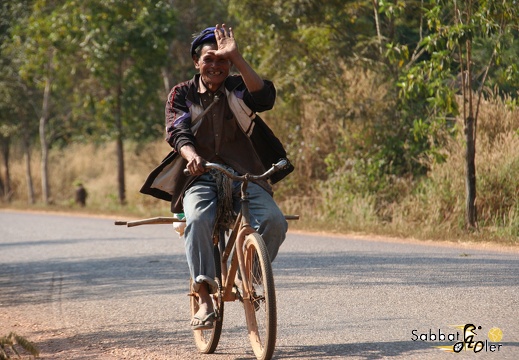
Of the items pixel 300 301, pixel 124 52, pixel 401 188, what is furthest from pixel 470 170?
pixel 124 52

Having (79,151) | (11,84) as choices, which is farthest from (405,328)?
(79,151)

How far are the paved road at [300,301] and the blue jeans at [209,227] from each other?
64 cm

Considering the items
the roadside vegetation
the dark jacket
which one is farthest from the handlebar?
the roadside vegetation

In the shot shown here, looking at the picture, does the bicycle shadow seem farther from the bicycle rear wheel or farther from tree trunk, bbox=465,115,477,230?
tree trunk, bbox=465,115,477,230

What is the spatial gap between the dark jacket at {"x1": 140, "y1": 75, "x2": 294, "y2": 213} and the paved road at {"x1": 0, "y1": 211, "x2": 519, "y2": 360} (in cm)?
109

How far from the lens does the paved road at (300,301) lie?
6.19 m

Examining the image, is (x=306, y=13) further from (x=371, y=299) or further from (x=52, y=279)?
(x=371, y=299)

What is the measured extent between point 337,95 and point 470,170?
524 cm

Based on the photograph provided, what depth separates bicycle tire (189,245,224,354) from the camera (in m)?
5.80

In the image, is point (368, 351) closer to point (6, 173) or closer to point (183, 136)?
point (183, 136)

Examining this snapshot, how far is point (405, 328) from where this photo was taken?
6.43 m

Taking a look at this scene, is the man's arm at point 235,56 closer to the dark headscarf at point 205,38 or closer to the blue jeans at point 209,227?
the dark headscarf at point 205,38

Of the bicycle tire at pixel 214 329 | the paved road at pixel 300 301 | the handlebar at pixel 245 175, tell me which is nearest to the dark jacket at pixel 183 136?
the handlebar at pixel 245 175

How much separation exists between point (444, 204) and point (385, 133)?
2911 mm
